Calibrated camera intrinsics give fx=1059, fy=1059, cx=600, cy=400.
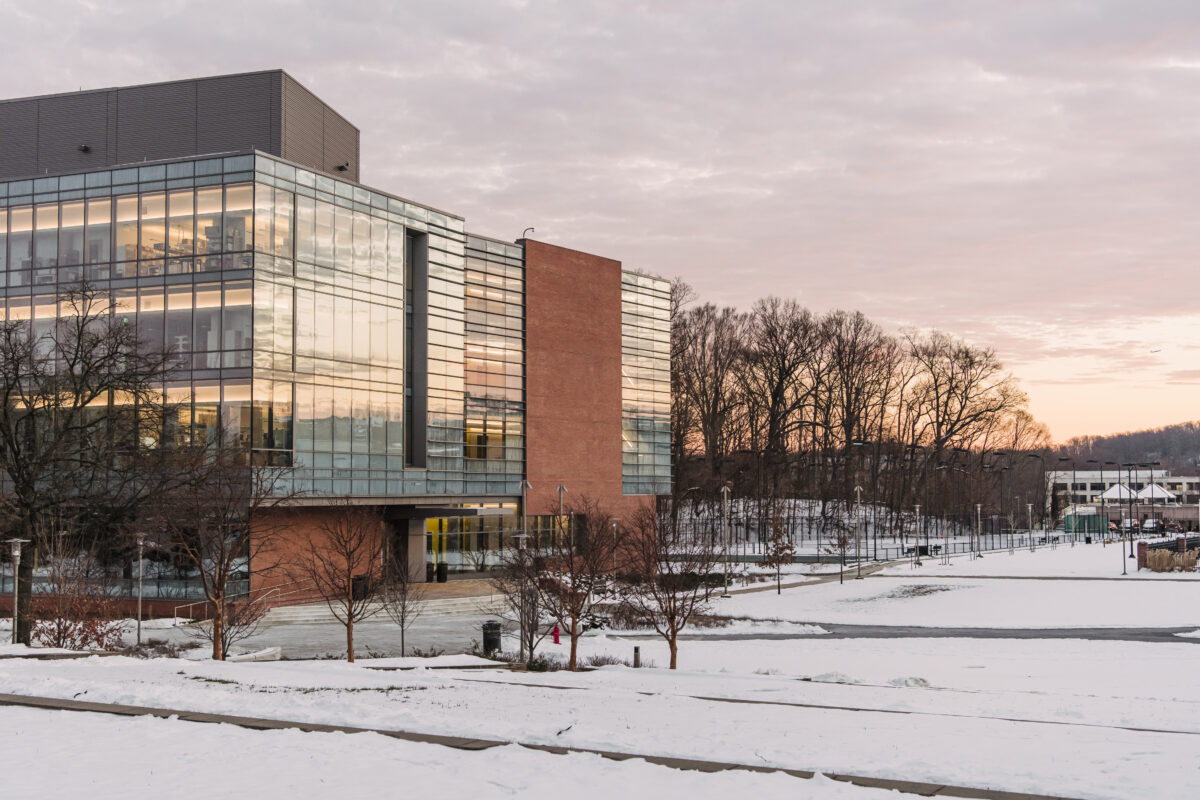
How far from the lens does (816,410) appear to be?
113625 millimetres

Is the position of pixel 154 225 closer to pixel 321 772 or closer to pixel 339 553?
pixel 339 553

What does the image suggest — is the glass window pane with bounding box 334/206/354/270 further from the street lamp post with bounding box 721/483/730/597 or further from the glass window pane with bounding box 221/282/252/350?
the street lamp post with bounding box 721/483/730/597

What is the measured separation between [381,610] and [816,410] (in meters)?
77.6

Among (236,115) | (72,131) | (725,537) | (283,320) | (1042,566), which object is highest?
(236,115)

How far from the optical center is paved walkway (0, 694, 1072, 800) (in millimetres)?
11109

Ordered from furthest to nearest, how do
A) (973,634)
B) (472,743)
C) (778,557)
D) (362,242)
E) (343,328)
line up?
(778,557) < (362,242) < (343,328) < (973,634) < (472,743)

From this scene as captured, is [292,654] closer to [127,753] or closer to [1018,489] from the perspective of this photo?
[127,753]

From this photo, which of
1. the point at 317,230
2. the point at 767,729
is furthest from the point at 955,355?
the point at 767,729

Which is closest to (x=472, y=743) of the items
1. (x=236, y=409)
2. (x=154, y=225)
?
(x=236, y=409)

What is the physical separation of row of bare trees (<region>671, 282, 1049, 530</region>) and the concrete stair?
5268 centimetres

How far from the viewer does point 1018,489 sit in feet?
511

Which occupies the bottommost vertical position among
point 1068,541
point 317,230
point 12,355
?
point 1068,541

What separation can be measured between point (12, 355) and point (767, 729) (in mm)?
27888

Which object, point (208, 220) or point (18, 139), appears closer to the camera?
point (208, 220)
